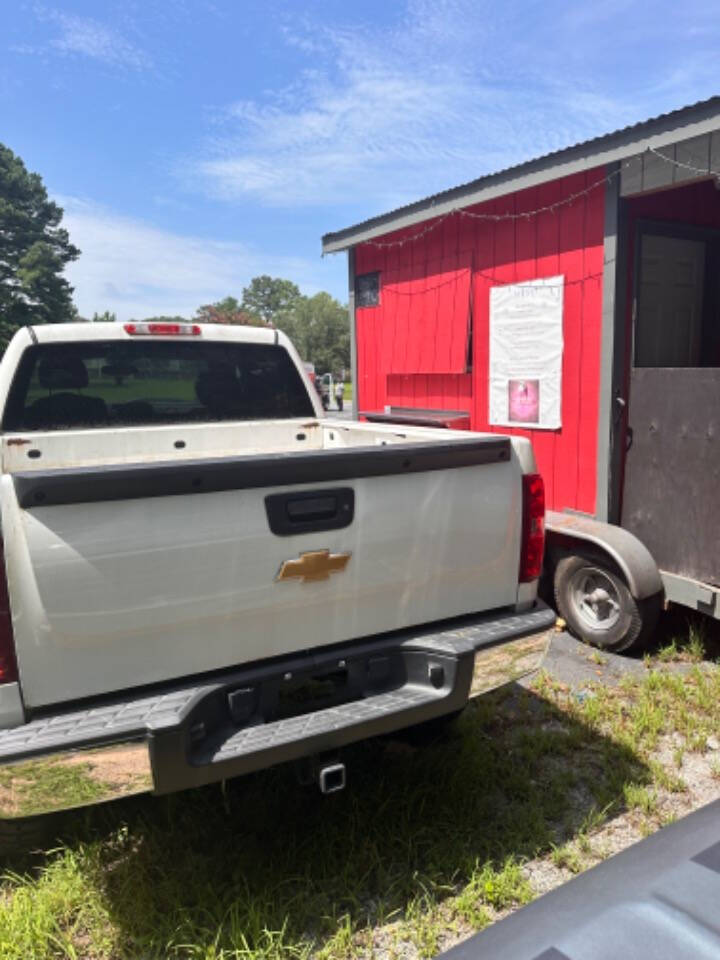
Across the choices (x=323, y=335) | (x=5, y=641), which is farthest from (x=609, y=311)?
(x=323, y=335)

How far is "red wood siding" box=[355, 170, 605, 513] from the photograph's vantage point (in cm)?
525

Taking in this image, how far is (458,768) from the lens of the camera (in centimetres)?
325

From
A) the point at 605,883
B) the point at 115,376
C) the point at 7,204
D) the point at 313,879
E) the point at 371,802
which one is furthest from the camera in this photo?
the point at 7,204

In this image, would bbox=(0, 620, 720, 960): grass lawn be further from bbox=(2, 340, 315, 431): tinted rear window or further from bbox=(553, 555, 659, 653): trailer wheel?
bbox=(2, 340, 315, 431): tinted rear window

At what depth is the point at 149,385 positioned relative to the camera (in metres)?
4.31

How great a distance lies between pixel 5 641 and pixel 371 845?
167 cm

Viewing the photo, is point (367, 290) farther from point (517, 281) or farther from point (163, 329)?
point (163, 329)

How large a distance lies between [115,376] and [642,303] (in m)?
4.10

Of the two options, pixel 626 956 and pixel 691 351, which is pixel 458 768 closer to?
pixel 626 956

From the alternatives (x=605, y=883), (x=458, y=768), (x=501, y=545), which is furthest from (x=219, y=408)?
(x=605, y=883)

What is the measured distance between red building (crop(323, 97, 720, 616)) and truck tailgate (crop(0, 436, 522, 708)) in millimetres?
2322

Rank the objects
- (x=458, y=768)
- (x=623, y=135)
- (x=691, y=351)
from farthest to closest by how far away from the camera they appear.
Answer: (x=691, y=351) → (x=623, y=135) → (x=458, y=768)

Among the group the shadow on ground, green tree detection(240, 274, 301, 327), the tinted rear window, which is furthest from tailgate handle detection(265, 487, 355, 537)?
green tree detection(240, 274, 301, 327)

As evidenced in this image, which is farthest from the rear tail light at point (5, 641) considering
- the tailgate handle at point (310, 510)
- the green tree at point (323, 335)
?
the green tree at point (323, 335)
